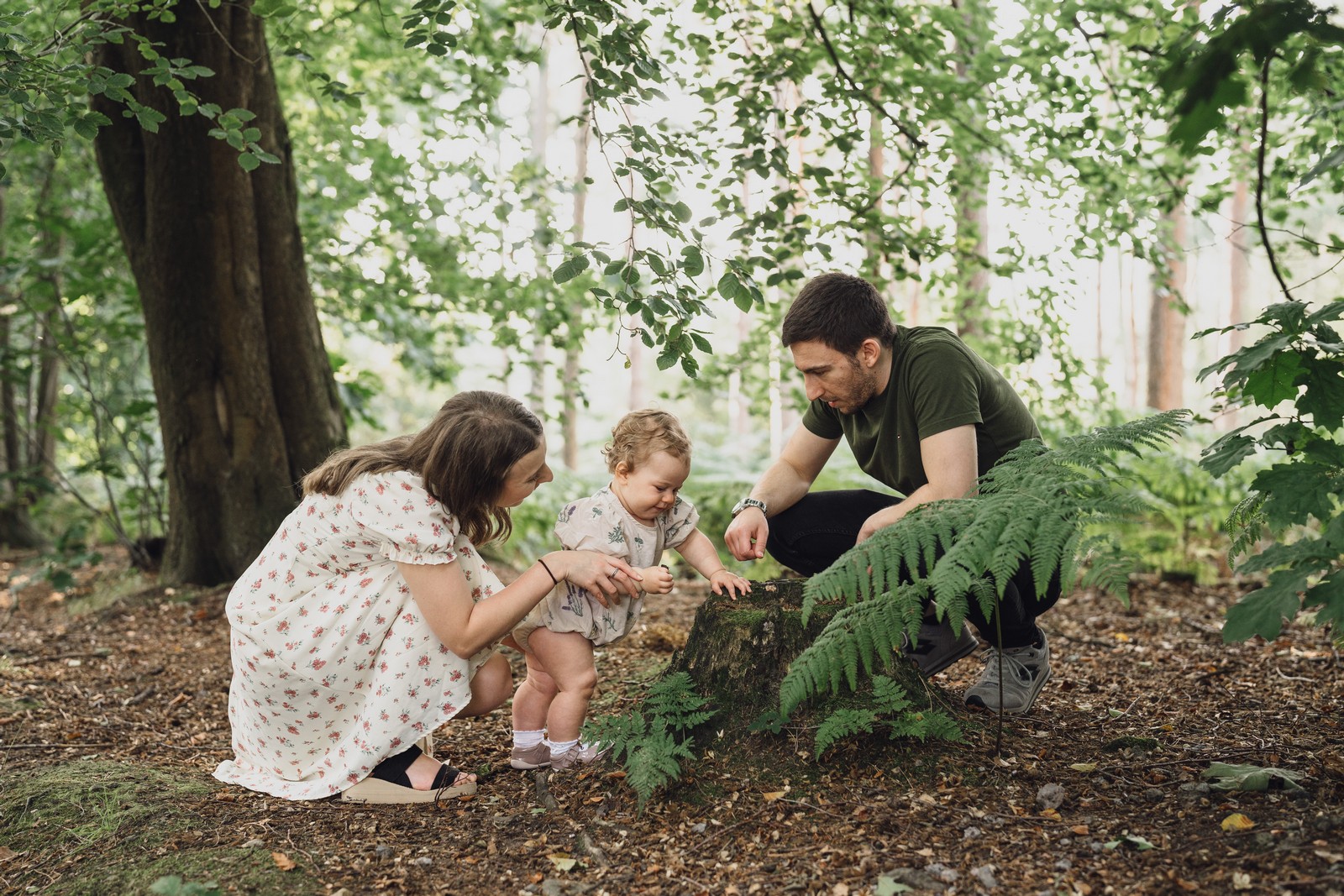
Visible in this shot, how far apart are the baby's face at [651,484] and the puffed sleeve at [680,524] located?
110mm

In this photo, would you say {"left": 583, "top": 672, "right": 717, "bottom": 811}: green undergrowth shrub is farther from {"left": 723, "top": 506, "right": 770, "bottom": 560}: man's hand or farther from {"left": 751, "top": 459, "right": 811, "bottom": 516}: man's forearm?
{"left": 751, "top": 459, "right": 811, "bottom": 516}: man's forearm

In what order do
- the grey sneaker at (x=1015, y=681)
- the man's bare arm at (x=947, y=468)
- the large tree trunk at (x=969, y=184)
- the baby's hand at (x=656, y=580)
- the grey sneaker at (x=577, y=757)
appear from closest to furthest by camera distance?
the baby's hand at (x=656, y=580)
the grey sneaker at (x=577, y=757)
the man's bare arm at (x=947, y=468)
the grey sneaker at (x=1015, y=681)
the large tree trunk at (x=969, y=184)

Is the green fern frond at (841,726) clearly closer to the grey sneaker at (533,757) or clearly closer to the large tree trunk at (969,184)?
the grey sneaker at (533,757)

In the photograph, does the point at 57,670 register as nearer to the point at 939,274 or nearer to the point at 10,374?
the point at 10,374

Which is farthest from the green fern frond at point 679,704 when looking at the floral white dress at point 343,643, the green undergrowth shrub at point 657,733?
the floral white dress at point 343,643

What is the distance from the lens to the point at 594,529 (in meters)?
3.16

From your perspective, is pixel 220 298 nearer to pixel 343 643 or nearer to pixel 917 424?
pixel 343 643

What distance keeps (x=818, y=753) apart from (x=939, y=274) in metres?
3.46

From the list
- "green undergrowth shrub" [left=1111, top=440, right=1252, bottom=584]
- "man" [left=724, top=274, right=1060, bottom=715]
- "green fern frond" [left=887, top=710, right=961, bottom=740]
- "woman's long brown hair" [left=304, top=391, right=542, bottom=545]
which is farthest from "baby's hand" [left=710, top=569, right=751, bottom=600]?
"green undergrowth shrub" [left=1111, top=440, right=1252, bottom=584]

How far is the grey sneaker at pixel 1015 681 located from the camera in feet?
10.7

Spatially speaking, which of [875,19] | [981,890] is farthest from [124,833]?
[875,19]

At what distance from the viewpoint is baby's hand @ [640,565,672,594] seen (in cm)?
288

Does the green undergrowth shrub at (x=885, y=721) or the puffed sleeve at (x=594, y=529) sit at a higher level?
the puffed sleeve at (x=594, y=529)

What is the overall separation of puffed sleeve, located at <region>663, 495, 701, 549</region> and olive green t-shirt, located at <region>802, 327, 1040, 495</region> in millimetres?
790
